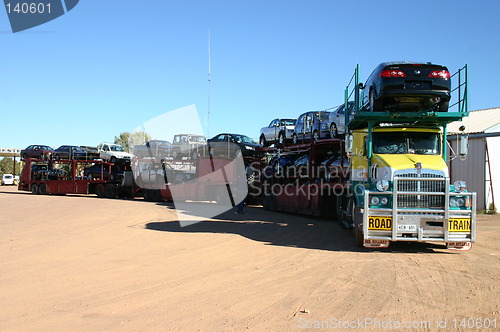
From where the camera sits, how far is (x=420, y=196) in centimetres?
1052

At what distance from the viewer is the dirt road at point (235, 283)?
5.77 meters

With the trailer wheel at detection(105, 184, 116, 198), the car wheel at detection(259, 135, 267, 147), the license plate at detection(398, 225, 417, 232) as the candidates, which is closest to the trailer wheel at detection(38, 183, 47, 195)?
the trailer wheel at detection(105, 184, 116, 198)

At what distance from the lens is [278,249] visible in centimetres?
1116

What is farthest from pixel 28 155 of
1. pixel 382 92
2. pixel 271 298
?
pixel 271 298

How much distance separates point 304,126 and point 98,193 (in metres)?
19.8

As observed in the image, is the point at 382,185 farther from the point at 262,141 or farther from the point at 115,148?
the point at 115,148

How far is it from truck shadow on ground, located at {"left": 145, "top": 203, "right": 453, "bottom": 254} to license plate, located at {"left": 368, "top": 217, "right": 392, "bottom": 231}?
2.90 feet

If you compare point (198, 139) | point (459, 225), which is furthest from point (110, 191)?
point (459, 225)

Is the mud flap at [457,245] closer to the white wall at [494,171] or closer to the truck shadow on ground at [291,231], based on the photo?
the truck shadow on ground at [291,231]

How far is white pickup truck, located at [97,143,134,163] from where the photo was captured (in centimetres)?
3550

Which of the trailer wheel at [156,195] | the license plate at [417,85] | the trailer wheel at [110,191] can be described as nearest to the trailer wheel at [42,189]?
the trailer wheel at [110,191]

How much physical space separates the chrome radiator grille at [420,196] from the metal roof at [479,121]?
17602 millimetres

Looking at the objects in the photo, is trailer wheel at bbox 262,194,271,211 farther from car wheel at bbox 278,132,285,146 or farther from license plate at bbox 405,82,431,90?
license plate at bbox 405,82,431,90

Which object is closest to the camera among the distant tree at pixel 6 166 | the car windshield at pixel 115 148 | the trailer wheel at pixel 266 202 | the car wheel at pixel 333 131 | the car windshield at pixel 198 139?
the car wheel at pixel 333 131
